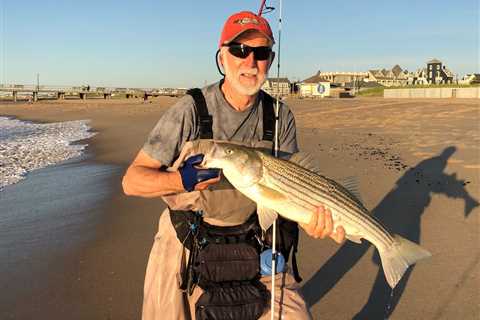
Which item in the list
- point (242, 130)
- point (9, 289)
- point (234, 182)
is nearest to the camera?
point (234, 182)

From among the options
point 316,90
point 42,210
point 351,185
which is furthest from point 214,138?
point 316,90

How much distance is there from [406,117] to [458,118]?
2.63 meters

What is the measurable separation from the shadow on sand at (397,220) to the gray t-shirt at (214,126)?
4.13ft

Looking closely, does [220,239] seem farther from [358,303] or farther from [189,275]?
[358,303]

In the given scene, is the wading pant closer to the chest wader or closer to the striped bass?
the chest wader

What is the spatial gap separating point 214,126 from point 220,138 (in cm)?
10

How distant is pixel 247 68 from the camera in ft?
11.2

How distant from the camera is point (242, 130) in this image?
3430 millimetres

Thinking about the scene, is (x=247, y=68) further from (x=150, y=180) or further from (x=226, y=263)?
(x=226, y=263)

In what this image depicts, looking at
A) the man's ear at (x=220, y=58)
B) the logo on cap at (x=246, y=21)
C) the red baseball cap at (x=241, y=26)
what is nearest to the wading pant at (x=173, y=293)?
the man's ear at (x=220, y=58)

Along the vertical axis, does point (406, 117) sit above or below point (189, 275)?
above

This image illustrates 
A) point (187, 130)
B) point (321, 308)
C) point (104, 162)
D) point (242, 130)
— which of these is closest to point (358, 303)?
point (321, 308)

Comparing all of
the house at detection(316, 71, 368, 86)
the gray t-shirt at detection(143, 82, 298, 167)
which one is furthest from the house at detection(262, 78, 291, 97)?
the house at detection(316, 71, 368, 86)

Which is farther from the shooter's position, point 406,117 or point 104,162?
point 406,117
